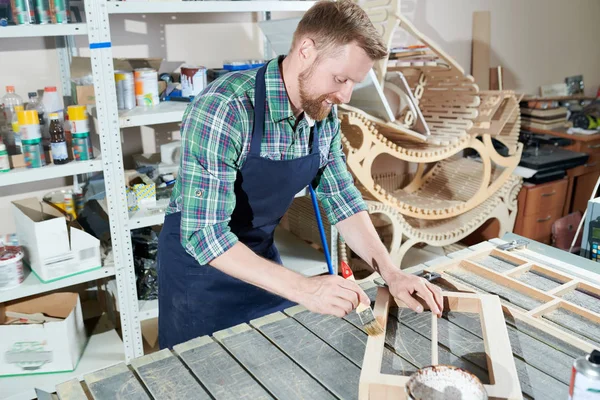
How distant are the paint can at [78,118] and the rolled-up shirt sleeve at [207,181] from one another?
78cm

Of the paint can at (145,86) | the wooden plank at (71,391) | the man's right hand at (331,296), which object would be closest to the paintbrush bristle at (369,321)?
the man's right hand at (331,296)

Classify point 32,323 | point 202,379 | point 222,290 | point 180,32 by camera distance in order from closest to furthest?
1. point 202,379
2. point 222,290
3. point 32,323
4. point 180,32

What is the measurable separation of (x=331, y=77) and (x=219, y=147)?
323 millimetres

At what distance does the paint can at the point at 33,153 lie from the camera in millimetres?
1914

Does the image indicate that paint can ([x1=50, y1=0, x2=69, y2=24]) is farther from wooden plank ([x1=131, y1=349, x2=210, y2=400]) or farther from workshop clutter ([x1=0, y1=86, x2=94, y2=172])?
wooden plank ([x1=131, y1=349, x2=210, y2=400])

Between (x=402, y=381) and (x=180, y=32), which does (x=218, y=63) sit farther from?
(x=402, y=381)

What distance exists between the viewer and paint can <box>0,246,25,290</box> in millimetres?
1966

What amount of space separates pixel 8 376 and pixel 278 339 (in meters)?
1.41

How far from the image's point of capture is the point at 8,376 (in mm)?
2102

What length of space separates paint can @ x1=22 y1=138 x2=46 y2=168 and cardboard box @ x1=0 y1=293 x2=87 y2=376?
23.0 inches

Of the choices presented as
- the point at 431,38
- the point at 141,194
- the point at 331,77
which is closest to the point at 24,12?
the point at 141,194

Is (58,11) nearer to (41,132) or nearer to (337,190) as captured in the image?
(41,132)

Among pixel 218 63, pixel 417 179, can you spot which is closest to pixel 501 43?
pixel 417 179

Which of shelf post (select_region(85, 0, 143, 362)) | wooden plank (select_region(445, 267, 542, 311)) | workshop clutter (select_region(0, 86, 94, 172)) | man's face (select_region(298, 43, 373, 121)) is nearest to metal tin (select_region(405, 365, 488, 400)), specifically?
wooden plank (select_region(445, 267, 542, 311))
